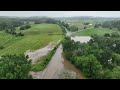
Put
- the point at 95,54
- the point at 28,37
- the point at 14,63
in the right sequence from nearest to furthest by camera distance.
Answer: the point at 28,37 < the point at 14,63 < the point at 95,54

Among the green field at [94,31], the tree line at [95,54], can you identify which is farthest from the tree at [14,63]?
the green field at [94,31]

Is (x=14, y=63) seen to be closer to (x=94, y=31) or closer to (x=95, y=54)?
(x=94, y=31)

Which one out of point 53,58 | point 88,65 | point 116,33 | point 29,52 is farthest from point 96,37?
point 29,52

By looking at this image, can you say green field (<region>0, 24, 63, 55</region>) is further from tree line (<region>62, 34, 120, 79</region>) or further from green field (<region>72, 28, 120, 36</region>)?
tree line (<region>62, 34, 120, 79</region>)

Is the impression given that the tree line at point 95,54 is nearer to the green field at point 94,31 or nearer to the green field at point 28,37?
the green field at point 94,31

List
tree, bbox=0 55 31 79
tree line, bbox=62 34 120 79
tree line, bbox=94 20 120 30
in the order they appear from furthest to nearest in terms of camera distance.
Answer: tree line, bbox=62 34 120 79
tree, bbox=0 55 31 79
tree line, bbox=94 20 120 30

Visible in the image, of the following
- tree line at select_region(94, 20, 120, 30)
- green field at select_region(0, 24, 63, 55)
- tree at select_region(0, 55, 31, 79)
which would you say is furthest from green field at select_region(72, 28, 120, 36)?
tree at select_region(0, 55, 31, 79)

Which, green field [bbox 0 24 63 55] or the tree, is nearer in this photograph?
green field [bbox 0 24 63 55]

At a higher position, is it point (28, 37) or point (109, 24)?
point (109, 24)

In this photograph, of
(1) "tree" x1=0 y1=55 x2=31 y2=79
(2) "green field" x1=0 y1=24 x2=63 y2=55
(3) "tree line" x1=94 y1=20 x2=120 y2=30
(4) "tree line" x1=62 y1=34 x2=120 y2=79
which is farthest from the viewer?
(4) "tree line" x1=62 y1=34 x2=120 y2=79

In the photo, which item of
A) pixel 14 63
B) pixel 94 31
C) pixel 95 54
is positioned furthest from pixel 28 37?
pixel 95 54
